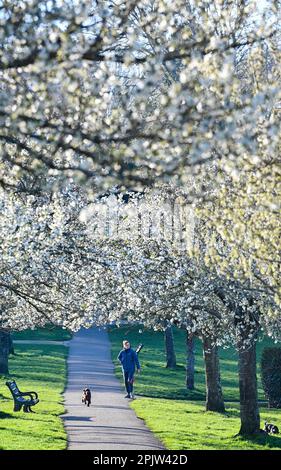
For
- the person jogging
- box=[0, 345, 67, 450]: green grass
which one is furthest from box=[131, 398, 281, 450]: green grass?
box=[0, 345, 67, 450]: green grass

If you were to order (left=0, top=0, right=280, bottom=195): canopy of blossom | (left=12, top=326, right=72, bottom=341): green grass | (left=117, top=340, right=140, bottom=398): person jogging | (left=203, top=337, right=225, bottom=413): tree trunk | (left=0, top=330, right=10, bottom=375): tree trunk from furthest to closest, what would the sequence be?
(left=12, top=326, right=72, bottom=341): green grass, (left=0, top=330, right=10, bottom=375): tree trunk, (left=117, top=340, right=140, bottom=398): person jogging, (left=203, top=337, right=225, bottom=413): tree trunk, (left=0, top=0, right=280, bottom=195): canopy of blossom

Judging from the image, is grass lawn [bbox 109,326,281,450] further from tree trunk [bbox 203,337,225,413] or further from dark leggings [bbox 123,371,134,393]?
dark leggings [bbox 123,371,134,393]

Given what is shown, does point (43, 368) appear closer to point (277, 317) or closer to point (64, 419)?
point (64, 419)

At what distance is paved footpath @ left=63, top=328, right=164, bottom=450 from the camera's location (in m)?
19.1

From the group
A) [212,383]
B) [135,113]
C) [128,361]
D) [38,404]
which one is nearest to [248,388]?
[212,383]

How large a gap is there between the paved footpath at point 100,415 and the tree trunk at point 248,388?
2467mm

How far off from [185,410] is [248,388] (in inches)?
270

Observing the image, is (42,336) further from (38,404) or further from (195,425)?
(195,425)

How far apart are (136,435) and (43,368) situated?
73.1ft

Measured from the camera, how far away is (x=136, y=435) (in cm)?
2069

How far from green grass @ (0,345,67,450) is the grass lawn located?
97.9 inches

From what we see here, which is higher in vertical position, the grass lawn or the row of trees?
the row of trees

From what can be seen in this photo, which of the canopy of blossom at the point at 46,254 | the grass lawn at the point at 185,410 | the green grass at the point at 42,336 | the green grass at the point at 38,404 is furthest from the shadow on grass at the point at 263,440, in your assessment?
the green grass at the point at 42,336

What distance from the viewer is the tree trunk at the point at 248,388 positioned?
2198 cm
